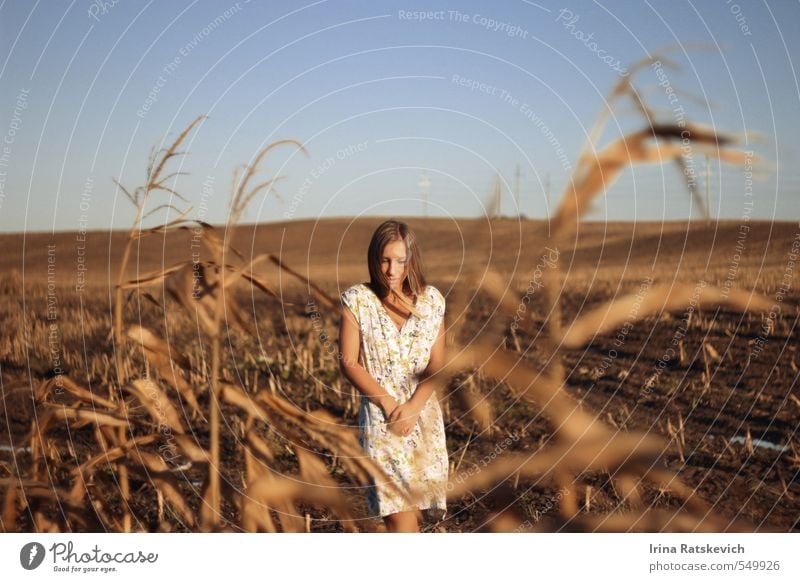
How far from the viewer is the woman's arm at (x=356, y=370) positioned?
4.16m

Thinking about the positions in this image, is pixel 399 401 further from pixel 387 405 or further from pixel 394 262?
pixel 394 262

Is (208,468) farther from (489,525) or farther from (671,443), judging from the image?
(671,443)

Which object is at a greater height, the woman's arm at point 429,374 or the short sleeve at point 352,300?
the short sleeve at point 352,300

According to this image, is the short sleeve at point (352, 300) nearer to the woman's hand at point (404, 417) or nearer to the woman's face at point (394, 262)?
the woman's face at point (394, 262)

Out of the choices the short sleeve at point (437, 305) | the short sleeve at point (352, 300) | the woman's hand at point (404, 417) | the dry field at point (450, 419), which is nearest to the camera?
the dry field at point (450, 419)

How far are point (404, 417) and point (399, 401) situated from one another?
12cm

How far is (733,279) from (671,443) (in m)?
7.03

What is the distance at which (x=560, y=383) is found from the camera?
265 centimetres

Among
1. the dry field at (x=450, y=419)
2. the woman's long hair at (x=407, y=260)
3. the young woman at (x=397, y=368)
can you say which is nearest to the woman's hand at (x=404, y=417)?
the young woman at (x=397, y=368)

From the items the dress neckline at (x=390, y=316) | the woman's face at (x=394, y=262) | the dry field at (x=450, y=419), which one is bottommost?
the dry field at (x=450, y=419)

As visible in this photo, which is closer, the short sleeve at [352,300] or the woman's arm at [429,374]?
the woman's arm at [429,374]

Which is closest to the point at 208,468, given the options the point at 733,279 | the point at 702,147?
the point at 702,147

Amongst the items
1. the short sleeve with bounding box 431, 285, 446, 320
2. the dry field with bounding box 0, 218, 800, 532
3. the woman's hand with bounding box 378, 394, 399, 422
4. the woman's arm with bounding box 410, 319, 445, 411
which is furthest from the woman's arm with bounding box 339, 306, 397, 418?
the short sleeve with bounding box 431, 285, 446, 320
